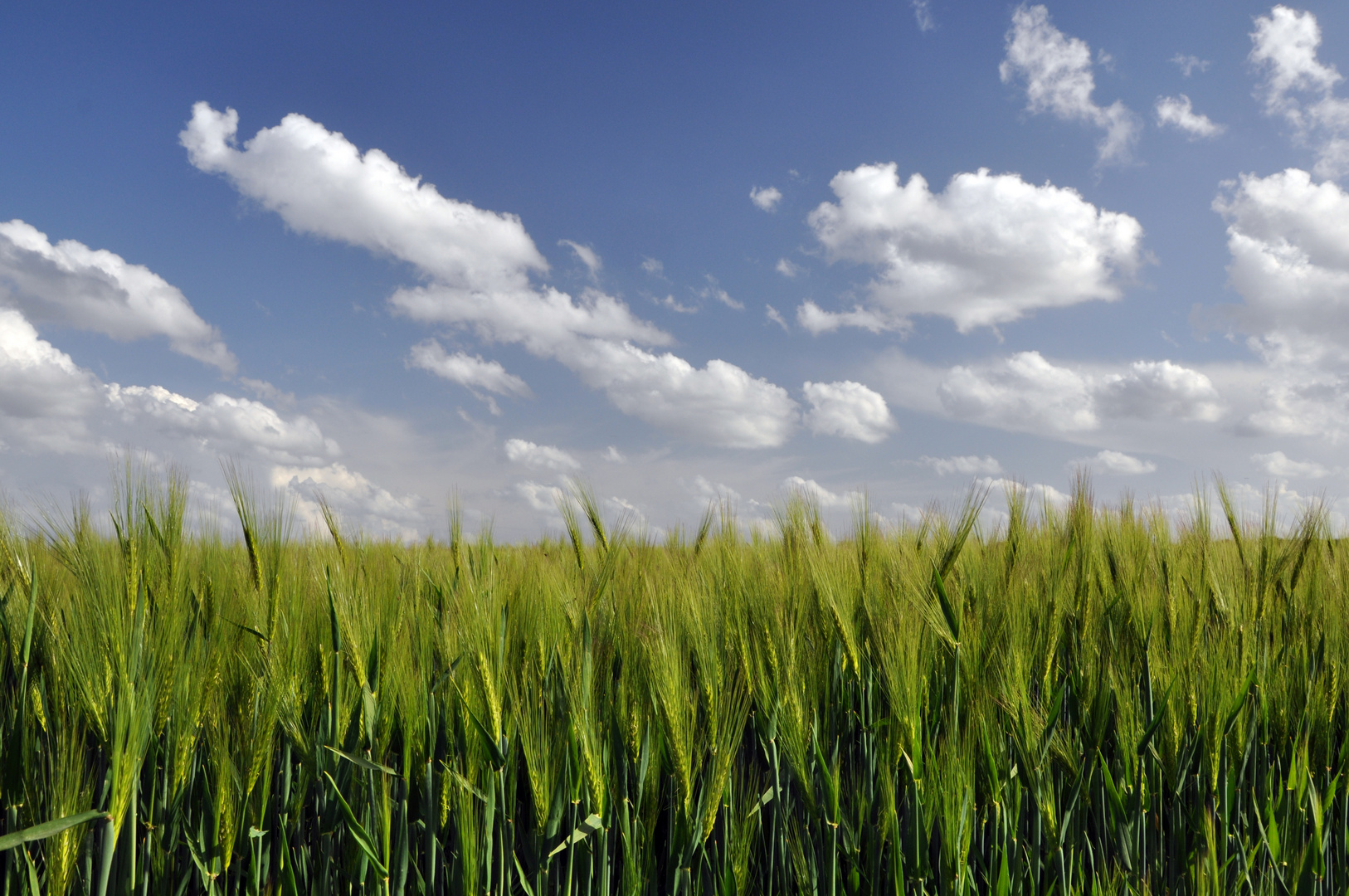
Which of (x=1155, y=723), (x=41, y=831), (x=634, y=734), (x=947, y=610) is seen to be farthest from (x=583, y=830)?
(x=1155, y=723)

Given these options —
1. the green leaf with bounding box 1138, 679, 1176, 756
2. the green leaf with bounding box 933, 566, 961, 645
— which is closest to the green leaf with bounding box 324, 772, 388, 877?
the green leaf with bounding box 933, 566, 961, 645

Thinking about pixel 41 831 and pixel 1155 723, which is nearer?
pixel 41 831

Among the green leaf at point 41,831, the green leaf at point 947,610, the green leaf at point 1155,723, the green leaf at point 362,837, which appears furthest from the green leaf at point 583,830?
the green leaf at point 1155,723

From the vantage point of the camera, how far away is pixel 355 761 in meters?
1.53

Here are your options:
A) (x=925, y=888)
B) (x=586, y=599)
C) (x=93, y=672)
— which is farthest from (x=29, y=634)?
(x=925, y=888)

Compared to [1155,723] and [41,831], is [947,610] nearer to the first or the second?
[1155,723]

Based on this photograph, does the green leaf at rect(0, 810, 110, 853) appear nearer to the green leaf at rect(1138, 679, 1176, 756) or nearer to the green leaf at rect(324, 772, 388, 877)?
the green leaf at rect(324, 772, 388, 877)

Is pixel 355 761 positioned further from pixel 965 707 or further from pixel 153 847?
pixel 965 707

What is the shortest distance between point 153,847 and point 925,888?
1781mm

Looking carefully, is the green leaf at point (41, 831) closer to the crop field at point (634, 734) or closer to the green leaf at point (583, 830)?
the crop field at point (634, 734)

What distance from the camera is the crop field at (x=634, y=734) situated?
1.62m

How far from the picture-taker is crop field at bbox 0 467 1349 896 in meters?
1.62

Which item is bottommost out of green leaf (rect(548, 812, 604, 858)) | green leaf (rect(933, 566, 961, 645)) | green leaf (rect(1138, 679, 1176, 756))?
green leaf (rect(548, 812, 604, 858))

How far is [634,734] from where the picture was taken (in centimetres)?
178
